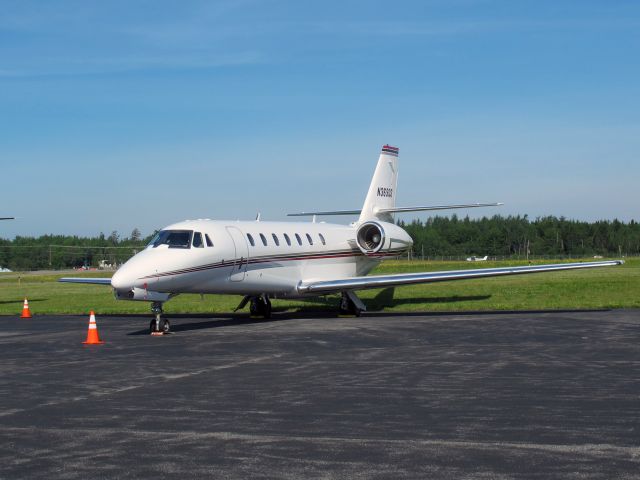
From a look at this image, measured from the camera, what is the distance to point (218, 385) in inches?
458

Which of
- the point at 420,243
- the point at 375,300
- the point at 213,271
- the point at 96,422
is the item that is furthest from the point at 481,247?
the point at 96,422

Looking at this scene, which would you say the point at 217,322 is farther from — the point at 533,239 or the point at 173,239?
the point at 533,239

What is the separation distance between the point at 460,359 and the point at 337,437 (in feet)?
20.9

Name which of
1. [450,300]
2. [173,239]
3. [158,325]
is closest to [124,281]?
[158,325]

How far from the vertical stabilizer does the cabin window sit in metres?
10.1

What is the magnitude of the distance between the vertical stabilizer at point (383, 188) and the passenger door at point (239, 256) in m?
8.40

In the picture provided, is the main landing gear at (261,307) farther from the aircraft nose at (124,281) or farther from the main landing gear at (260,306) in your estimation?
the aircraft nose at (124,281)

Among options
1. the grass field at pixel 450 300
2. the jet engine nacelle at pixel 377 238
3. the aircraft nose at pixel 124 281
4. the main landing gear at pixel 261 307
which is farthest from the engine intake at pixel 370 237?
the aircraft nose at pixel 124 281

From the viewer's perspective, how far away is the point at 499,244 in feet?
544

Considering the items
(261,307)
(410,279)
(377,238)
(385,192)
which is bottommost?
(261,307)

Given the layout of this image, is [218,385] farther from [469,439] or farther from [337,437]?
[469,439]

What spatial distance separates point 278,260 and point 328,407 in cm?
Result: 1515

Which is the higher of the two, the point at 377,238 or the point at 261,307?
the point at 377,238

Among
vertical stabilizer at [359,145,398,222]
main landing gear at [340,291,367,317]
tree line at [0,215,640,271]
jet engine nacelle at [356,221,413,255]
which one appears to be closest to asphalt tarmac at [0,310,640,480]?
main landing gear at [340,291,367,317]
